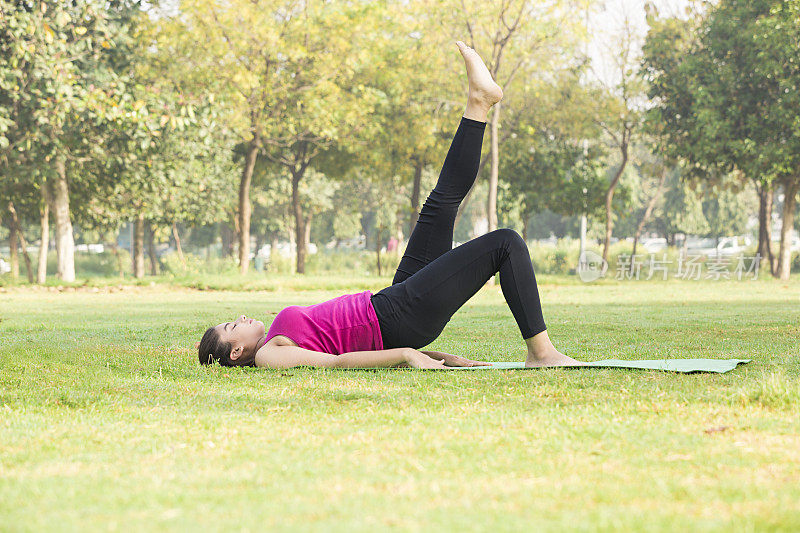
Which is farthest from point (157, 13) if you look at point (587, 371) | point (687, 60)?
point (587, 371)

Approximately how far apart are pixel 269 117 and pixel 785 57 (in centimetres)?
1489

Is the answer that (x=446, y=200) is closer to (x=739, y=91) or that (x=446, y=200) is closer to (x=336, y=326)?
(x=336, y=326)

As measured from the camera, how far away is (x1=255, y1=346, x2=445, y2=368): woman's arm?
5.58 meters

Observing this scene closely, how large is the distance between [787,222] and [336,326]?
Answer: 2488cm

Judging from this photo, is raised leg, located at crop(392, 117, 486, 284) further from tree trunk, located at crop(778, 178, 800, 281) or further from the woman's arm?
tree trunk, located at crop(778, 178, 800, 281)

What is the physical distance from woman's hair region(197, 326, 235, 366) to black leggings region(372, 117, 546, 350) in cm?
108

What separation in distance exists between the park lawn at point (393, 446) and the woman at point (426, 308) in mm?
152

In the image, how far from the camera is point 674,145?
27.7 metres

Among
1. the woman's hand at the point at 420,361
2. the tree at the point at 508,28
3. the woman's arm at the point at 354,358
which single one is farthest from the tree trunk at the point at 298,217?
the woman's hand at the point at 420,361

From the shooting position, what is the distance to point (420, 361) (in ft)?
18.4

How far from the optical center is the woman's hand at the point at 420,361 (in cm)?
559

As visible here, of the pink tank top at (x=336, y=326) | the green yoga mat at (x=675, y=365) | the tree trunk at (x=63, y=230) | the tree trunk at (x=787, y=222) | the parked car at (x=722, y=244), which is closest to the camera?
the green yoga mat at (x=675, y=365)

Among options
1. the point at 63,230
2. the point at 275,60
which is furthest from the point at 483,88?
the point at 275,60

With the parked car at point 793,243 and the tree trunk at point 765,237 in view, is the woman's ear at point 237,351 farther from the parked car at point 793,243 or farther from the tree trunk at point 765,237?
the tree trunk at point 765,237
